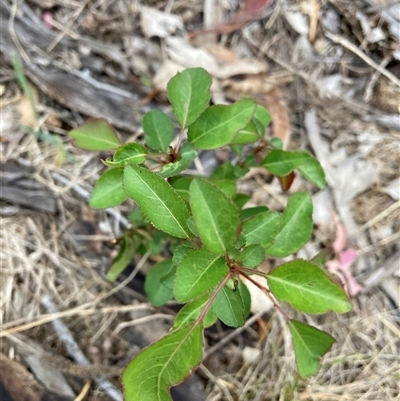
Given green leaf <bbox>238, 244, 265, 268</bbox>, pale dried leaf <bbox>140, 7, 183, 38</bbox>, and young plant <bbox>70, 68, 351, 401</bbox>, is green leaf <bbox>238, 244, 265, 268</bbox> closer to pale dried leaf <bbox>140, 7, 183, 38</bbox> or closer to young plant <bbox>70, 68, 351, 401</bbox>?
young plant <bbox>70, 68, 351, 401</bbox>

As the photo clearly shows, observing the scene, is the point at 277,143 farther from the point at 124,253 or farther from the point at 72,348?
the point at 72,348

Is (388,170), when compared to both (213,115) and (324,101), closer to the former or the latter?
(324,101)

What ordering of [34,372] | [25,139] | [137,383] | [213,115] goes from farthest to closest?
1. [25,139]
2. [34,372]
3. [213,115]
4. [137,383]

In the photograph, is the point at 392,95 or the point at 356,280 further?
the point at 392,95

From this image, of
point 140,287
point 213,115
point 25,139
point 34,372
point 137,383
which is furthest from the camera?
point 25,139

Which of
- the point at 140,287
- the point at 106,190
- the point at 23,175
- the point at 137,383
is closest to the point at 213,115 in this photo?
the point at 106,190

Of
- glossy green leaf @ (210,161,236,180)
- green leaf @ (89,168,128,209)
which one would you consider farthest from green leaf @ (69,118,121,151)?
glossy green leaf @ (210,161,236,180)
